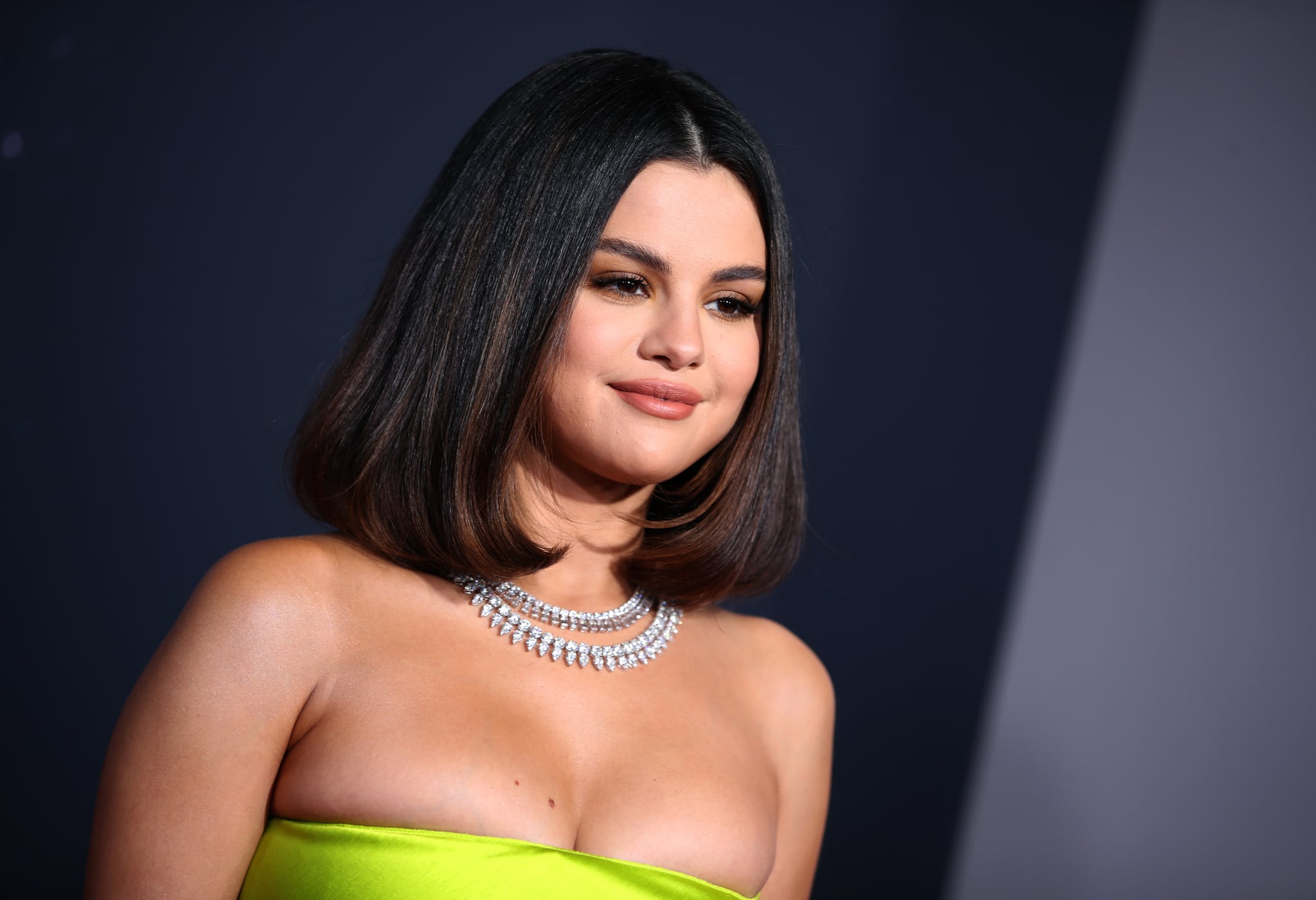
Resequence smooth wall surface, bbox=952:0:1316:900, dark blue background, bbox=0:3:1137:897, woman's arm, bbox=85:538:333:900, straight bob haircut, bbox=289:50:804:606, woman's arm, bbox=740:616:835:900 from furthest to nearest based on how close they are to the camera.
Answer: smooth wall surface, bbox=952:0:1316:900, dark blue background, bbox=0:3:1137:897, woman's arm, bbox=740:616:835:900, straight bob haircut, bbox=289:50:804:606, woman's arm, bbox=85:538:333:900

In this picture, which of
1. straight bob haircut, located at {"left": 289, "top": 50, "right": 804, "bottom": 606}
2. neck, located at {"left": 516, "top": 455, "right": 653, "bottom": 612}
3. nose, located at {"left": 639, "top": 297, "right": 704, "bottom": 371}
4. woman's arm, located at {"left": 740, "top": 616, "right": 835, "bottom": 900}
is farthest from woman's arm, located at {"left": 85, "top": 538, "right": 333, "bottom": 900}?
woman's arm, located at {"left": 740, "top": 616, "right": 835, "bottom": 900}

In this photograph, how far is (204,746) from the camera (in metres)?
1.10

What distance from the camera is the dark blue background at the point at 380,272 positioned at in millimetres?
1913

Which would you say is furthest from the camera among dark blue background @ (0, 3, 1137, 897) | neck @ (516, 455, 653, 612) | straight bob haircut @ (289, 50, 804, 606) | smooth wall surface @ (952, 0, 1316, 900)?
smooth wall surface @ (952, 0, 1316, 900)

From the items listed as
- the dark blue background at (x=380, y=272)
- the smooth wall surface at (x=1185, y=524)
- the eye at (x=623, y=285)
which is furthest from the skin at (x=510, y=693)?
the smooth wall surface at (x=1185, y=524)

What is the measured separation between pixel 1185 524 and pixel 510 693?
4.59ft

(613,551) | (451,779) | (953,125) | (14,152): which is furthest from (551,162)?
(953,125)

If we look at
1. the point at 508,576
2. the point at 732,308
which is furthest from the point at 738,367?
the point at 508,576

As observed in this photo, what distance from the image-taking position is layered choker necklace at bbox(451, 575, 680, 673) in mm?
1298

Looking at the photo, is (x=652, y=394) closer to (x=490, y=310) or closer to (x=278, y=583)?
(x=490, y=310)

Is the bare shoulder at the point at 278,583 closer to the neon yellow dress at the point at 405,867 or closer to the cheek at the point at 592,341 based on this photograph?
the neon yellow dress at the point at 405,867

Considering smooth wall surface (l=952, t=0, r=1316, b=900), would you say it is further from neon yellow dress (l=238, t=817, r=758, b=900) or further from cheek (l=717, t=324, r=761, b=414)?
neon yellow dress (l=238, t=817, r=758, b=900)

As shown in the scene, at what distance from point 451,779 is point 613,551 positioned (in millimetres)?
357

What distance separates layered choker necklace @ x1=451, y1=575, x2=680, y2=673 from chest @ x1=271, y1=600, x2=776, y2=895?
0.05ft
